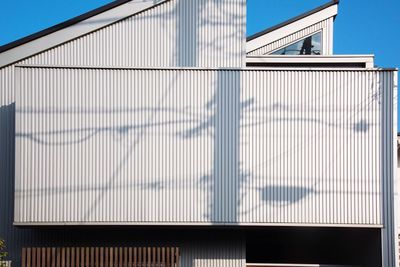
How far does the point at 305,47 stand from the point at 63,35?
35.3 ft

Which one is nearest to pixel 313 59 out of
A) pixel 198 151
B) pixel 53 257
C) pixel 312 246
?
pixel 198 151

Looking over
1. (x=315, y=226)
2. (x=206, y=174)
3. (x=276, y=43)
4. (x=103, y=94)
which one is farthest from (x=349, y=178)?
(x=276, y=43)

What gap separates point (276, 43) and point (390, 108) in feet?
27.4

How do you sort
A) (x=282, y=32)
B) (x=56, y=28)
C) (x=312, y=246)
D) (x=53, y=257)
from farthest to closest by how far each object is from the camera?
1. (x=282, y=32)
2. (x=312, y=246)
3. (x=56, y=28)
4. (x=53, y=257)

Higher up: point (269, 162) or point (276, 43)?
point (276, 43)

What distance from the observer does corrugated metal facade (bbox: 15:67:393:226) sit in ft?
36.5

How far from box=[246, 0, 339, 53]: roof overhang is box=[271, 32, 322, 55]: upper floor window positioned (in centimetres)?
55

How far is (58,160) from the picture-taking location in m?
11.1

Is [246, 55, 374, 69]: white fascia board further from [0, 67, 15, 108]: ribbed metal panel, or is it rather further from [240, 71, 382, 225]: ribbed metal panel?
[0, 67, 15, 108]: ribbed metal panel

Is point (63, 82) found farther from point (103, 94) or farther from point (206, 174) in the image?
point (206, 174)

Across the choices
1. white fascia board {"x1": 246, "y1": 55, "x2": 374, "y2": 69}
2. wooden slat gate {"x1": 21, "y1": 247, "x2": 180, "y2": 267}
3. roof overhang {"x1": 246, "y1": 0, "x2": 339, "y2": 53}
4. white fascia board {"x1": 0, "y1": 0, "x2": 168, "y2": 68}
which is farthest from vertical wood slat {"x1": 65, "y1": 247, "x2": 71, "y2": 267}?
roof overhang {"x1": 246, "y1": 0, "x2": 339, "y2": 53}

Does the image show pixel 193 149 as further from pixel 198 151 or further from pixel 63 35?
pixel 63 35

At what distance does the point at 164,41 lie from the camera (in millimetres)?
12883

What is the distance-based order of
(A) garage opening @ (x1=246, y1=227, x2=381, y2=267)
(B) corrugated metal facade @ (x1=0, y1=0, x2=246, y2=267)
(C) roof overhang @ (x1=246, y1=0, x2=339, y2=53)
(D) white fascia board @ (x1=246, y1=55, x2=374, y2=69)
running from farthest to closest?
1. (C) roof overhang @ (x1=246, y1=0, x2=339, y2=53)
2. (D) white fascia board @ (x1=246, y1=55, x2=374, y2=69)
3. (B) corrugated metal facade @ (x1=0, y1=0, x2=246, y2=267)
4. (A) garage opening @ (x1=246, y1=227, x2=381, y2=267)
